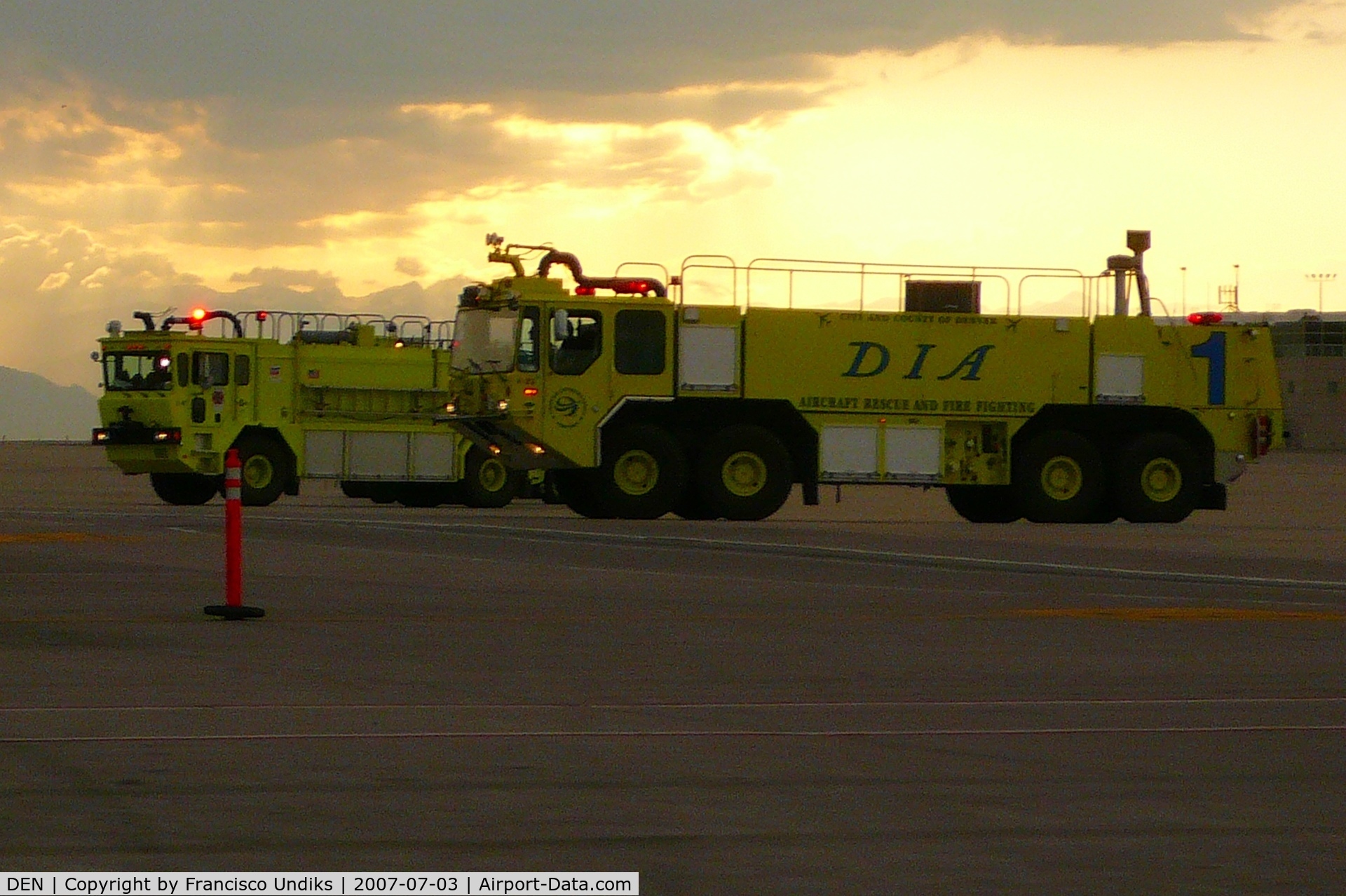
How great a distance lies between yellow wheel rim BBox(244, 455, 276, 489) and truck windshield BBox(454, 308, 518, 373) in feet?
17.0

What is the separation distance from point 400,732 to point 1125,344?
25844 millimetres

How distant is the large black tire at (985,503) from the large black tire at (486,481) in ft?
25.1

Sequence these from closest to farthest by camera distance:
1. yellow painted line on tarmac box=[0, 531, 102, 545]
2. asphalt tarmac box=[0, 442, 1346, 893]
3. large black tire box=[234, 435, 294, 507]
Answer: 1. asphalt tarmac box=[0, 442, 1346, 893]
2. yellow painted line on tarmac box=[0, 531, 102, 545]
3. large black tire box=[234, 435, 294, 507]

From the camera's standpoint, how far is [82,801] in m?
7.33

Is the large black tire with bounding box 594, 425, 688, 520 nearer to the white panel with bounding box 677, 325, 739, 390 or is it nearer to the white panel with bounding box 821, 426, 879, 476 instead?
the white panel with bounding box 677, 325, 739, 390

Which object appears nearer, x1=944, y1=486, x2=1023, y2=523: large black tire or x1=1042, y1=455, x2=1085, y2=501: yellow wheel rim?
x1=1042, y1=455, x2=1085, y2=501: yellow wheel rim

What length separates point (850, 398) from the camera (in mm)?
32625

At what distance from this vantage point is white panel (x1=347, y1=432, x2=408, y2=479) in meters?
37.5

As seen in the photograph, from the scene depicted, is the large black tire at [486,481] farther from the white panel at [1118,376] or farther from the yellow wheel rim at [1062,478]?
the white panel at [1118,376]

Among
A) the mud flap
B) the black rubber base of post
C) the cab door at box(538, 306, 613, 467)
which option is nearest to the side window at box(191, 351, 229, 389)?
the cab door at box(538, 306, 613, 467)

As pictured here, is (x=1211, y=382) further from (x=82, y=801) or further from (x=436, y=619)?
(x=82, y=801)

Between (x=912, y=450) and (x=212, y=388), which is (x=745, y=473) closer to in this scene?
(x=912, y=450)

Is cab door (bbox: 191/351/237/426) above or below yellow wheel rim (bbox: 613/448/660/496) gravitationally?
above
